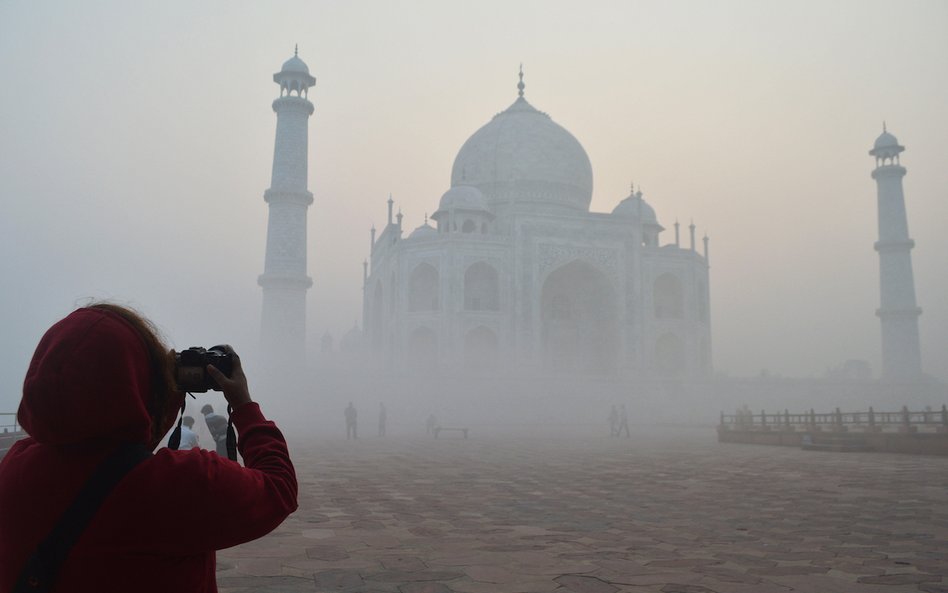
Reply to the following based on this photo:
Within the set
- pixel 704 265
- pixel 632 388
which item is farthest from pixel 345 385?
pixel 704 265

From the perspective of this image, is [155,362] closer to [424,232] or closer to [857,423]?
[857,423]

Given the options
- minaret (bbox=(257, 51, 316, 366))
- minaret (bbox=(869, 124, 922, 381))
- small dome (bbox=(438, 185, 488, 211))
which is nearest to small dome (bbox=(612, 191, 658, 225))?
small dome (bbox=(438, 185, 488, 211))

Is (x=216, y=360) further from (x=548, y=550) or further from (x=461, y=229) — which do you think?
(x=461, y=229)

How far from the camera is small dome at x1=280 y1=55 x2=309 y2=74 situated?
25.9 m

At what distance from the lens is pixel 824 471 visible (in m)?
8.84

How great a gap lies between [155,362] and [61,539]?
1.09 feet

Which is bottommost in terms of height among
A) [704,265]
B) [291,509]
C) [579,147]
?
[291,509]

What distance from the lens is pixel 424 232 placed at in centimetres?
3316

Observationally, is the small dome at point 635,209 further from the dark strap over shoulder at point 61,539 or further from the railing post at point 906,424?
the dark strap over shoulder at point 61,539

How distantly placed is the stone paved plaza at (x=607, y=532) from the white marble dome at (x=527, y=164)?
1017 inches

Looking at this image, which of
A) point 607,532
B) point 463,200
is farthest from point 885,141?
point 607,532

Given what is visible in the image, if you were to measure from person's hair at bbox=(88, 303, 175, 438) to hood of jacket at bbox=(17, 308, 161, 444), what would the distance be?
1.5 inches

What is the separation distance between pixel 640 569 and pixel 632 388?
25.3 m

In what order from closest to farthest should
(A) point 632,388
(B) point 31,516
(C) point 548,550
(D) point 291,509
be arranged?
(B) point 31,516 < (D) point 291,509 < (C) point 548,550 < (A) point 632,388
